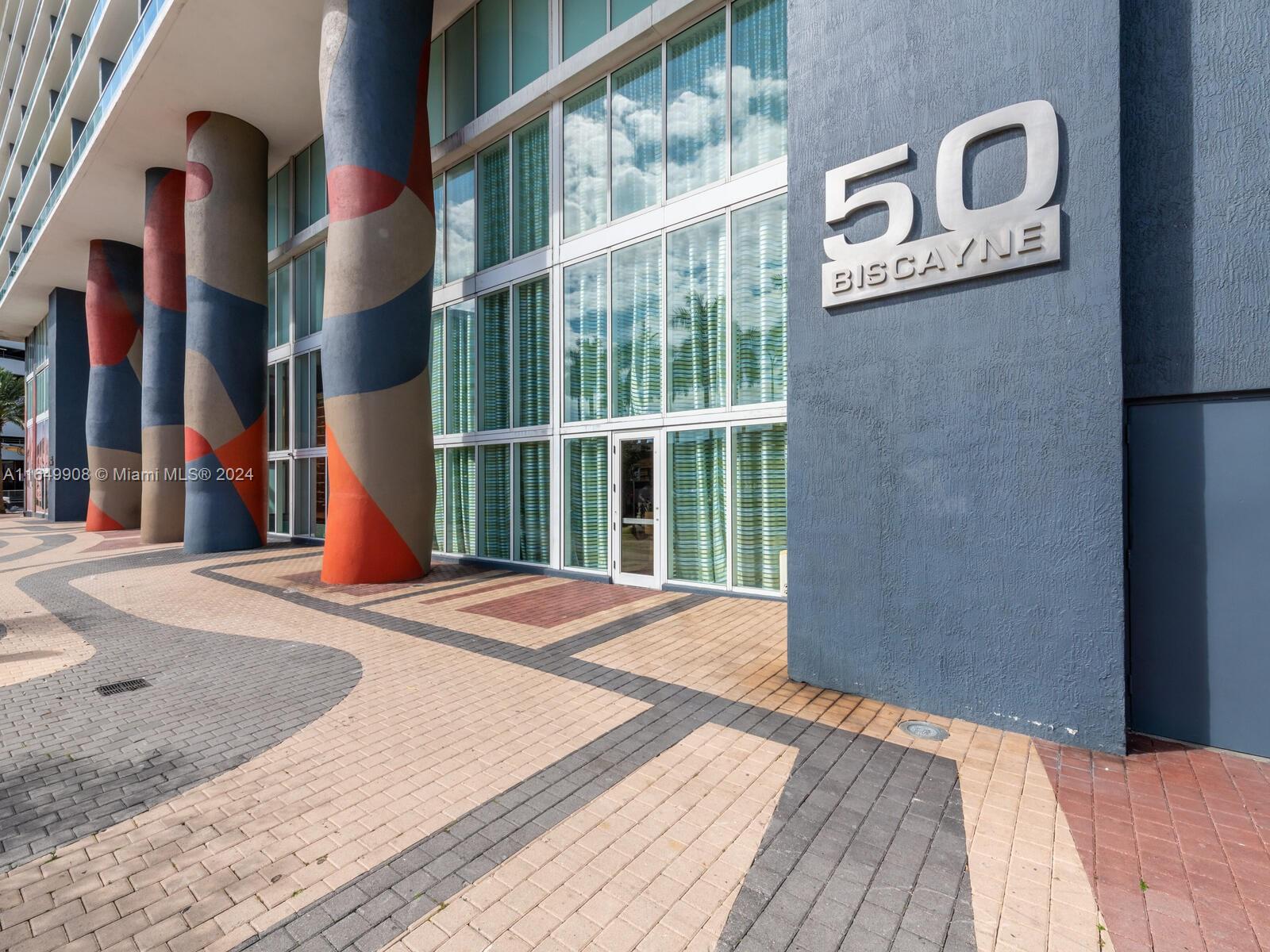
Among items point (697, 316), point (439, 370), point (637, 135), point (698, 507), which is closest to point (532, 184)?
point (637, 135)

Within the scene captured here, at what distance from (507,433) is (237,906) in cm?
943

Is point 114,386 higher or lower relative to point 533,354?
higher

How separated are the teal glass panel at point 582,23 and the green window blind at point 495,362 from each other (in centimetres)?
431

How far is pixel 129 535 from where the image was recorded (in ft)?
66.5

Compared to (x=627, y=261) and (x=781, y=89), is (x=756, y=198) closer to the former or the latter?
(x=781, y=89)

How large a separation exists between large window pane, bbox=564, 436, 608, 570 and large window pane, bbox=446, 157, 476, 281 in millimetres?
4860

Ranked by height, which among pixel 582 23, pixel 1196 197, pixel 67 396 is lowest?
pixel 1196 197

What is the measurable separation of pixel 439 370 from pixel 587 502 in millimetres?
5126

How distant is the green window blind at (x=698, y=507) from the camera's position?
29.2 feet

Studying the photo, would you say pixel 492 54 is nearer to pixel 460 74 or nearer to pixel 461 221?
pixel 460 74

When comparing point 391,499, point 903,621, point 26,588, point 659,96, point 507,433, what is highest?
point 659,96

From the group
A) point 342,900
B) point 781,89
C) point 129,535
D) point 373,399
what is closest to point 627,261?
point 781,89

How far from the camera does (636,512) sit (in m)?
9.73

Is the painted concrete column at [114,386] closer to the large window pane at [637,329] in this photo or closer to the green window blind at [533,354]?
the green window blind at [533,354]
